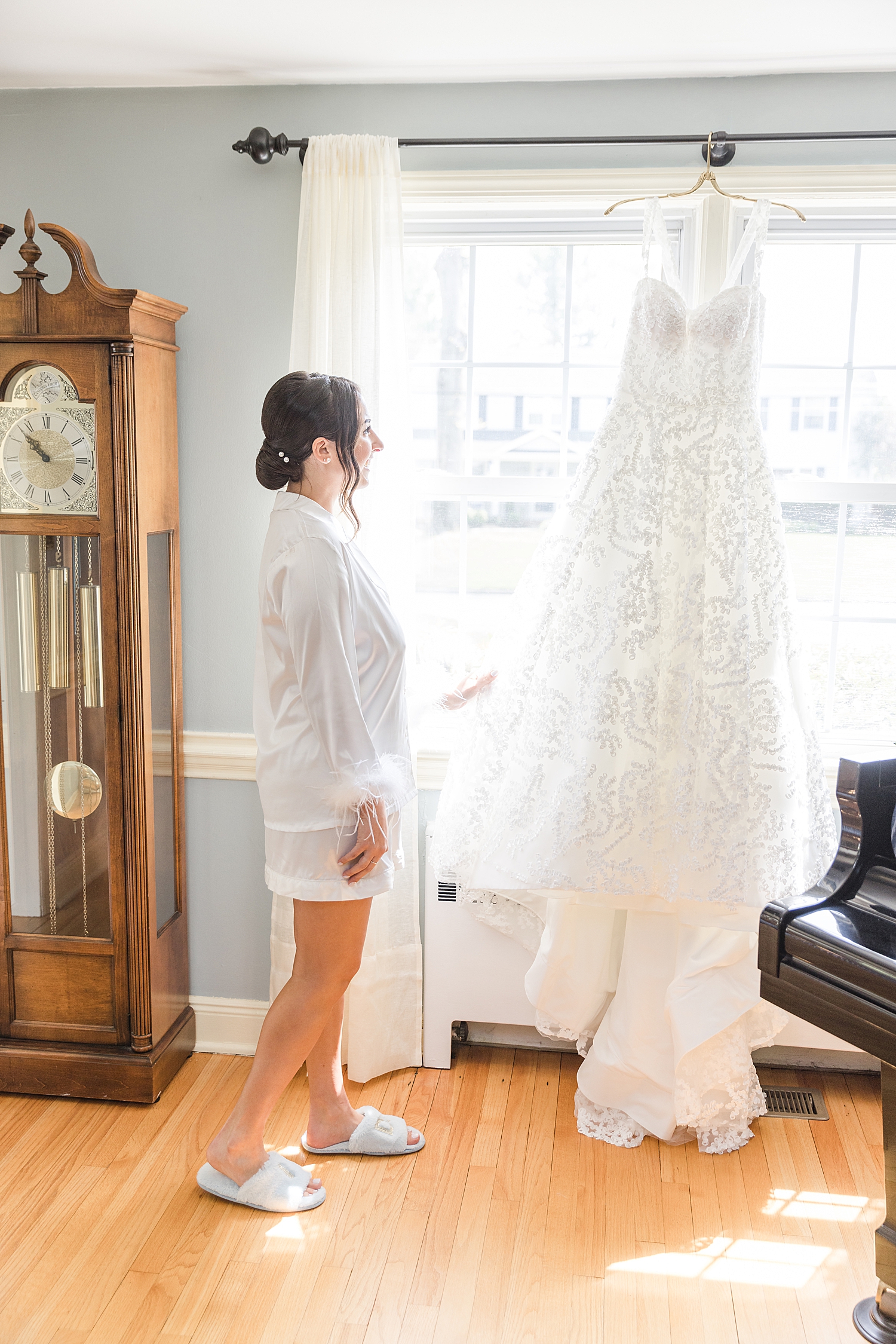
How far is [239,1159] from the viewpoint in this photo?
2.12 m

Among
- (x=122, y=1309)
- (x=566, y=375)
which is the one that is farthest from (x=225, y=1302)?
(x=566, y=375)

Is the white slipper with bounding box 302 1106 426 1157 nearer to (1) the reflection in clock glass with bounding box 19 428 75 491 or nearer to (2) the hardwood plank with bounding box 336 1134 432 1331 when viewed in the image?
(2) the hardwood plank with bounding box 336 1134 432 1331

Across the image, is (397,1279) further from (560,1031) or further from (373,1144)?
(560,1031)

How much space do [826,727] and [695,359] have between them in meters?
1.09

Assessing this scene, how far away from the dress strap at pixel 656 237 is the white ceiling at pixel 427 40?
35cm

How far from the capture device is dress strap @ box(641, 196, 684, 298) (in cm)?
224

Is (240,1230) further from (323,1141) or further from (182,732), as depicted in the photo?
(182,732)

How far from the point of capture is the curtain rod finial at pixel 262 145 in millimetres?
2391

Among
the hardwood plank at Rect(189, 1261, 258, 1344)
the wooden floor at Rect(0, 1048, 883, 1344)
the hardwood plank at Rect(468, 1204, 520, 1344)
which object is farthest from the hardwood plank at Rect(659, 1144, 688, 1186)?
the hardwood plank at Rect(189, 1261, 258, 1344)

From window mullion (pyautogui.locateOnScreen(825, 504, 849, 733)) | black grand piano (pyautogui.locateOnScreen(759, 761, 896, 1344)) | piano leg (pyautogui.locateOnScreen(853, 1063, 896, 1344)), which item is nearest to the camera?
black grand piano (pyautogui.locateOnScreen(759, 761, 896, 1344))

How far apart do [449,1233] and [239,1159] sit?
18.3 inches

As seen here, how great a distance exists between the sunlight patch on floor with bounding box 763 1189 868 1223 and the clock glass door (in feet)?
5.42

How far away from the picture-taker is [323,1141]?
2.29 m

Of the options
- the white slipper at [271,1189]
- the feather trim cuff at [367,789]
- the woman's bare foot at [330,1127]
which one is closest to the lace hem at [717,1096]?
the woman's bare foot at [330,1127]
